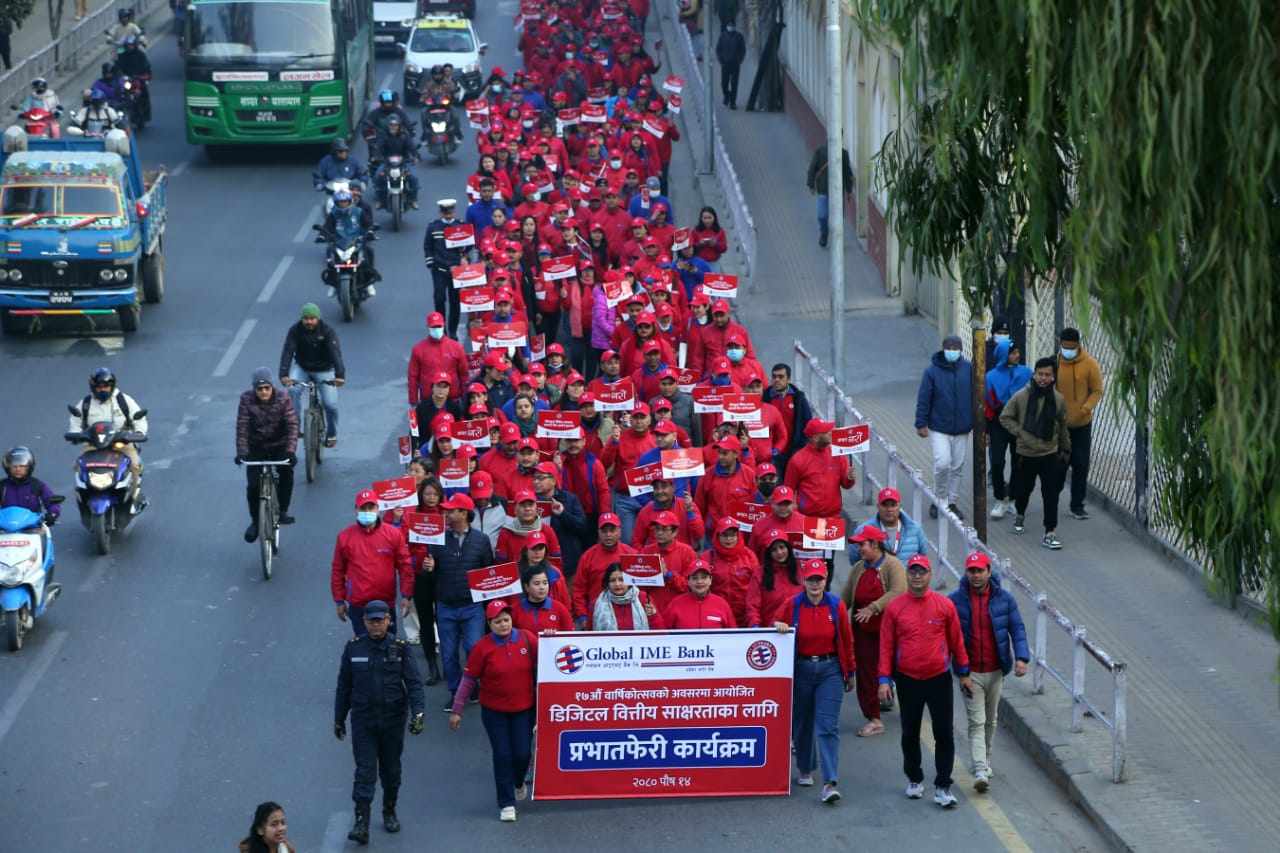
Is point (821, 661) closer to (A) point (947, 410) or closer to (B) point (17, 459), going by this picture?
(A) point (947, 410)

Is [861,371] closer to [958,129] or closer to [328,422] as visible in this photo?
[328,422]

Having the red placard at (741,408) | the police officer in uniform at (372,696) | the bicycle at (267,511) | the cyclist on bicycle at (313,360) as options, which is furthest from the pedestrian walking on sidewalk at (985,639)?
the cyclist on bicycle at (313,360)

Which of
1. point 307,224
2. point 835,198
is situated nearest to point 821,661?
point 835,198

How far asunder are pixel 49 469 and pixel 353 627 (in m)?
6.47

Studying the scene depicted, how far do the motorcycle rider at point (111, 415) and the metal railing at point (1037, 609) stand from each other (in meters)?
5.90

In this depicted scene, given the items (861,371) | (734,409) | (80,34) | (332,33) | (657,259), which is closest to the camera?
(734,409)

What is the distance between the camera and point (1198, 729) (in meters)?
14.7

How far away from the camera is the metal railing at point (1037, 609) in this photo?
13742 millimetres

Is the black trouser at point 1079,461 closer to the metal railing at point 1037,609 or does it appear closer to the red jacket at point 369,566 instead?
the metal railing at point 1037,609

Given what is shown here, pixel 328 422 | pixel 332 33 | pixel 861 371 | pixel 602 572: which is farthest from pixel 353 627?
pixel 332 33

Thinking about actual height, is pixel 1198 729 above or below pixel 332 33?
below

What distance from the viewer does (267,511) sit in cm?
1862

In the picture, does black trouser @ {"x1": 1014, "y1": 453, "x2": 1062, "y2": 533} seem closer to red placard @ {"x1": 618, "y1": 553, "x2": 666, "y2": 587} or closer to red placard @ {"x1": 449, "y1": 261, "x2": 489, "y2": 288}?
red placard @ {"x1": 618, "y1": 553, "x2": 666, "y2": 587}

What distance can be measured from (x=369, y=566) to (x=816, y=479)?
3437mm
